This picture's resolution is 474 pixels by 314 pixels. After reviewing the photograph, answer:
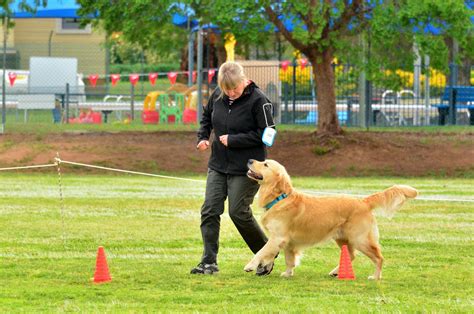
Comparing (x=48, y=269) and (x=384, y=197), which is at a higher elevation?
(x=384, y=197)

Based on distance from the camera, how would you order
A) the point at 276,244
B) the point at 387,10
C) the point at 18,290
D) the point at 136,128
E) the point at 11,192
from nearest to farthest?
the point at 18,290
the point at 276,244
the point at 11,192
the point at 387,10
the point at 136,128

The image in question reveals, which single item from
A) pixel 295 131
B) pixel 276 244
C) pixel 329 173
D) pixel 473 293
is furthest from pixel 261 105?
pixel 295 131

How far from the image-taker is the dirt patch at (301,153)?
Result: 2544 cm

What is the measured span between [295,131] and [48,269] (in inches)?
756

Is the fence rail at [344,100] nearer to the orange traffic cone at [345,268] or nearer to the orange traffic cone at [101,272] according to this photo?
the orange traffic cone at [345,268]

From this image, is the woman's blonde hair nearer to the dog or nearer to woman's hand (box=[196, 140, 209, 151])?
woman's hand (box=[196, 140, 209, 151])

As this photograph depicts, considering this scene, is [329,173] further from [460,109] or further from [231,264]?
[231,264]

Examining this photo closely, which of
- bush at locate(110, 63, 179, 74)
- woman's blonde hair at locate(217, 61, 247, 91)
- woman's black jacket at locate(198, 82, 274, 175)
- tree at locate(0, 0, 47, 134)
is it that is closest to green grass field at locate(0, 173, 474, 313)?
woman's black jacket at locate(198, 82, 274, 175)

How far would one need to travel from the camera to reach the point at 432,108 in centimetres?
3259

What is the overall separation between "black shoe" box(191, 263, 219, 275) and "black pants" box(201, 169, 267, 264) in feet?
0.13

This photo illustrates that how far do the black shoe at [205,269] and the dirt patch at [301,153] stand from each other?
1484 cm

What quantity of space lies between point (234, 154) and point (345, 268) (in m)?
1.51

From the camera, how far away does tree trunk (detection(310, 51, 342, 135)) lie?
27.2 metres

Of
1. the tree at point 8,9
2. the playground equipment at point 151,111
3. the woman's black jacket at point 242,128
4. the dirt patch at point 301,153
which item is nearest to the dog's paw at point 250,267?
the woman's black jacket at point 242,128
